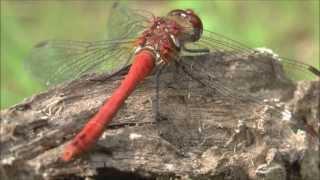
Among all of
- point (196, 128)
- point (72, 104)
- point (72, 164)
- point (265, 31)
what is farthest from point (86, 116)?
point (265, 31)

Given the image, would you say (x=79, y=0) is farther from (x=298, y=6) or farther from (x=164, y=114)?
(x=164, y=114)

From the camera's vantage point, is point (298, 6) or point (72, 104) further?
point (298, 6)

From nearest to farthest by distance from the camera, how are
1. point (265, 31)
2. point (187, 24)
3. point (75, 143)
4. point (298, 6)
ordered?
point (75, 143) < point (187, 24) < point (265, 31) < point (298, 6)

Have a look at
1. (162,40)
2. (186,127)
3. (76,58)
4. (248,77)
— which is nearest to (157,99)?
(186,127)

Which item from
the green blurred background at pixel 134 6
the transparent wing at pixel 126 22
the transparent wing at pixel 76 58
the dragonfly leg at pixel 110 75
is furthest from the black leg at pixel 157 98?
the green blurred background at pixel 134 6

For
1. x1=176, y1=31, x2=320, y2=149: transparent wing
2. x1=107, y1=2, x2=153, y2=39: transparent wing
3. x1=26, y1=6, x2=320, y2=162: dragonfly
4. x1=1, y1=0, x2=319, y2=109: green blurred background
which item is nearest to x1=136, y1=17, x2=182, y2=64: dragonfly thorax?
x1=26, y1=6, x2=320, y2=162: dragonfly

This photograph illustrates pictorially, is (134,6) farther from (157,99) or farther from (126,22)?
(157,99)

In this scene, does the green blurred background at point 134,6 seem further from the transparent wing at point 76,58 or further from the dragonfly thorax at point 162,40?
the dragonfly thorax at point 162,40
